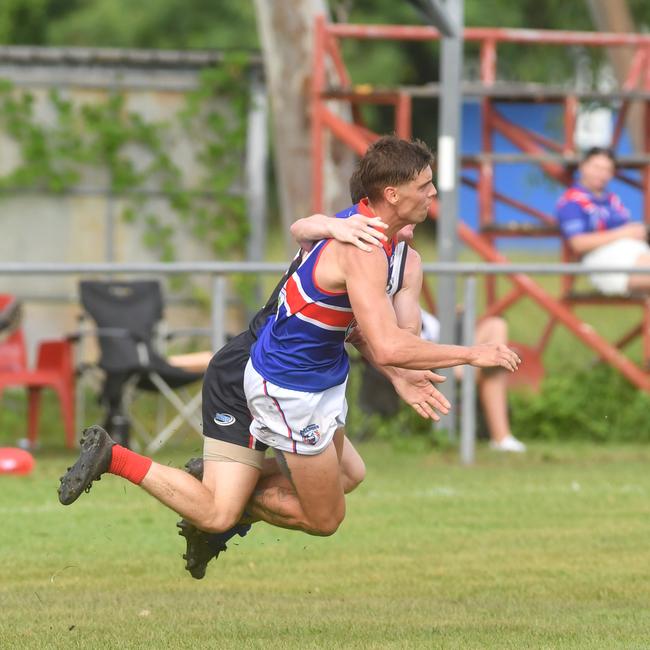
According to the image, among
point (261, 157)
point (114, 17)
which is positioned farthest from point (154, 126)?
point (114, 17)

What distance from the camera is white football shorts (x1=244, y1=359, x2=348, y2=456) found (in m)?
6.36

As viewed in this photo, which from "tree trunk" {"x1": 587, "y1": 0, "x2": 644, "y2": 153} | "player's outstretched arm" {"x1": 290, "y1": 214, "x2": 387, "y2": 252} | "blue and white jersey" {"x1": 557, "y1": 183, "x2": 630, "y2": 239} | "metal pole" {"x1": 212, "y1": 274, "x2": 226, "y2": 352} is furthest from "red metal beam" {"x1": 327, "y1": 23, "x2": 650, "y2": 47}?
"player's outstretched arm" {"x1": 290, "y1": 214, "x2": 387, "y2": 252}

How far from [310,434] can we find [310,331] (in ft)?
→ 1.40

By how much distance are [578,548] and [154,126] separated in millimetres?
8374

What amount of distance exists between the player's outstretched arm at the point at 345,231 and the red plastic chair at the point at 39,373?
5.98m

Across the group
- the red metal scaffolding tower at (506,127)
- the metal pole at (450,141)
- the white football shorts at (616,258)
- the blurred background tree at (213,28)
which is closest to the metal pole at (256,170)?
the red metal scaffolding tower at (506,127)

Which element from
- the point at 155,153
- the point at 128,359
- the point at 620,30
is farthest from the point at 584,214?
the point at 620,30

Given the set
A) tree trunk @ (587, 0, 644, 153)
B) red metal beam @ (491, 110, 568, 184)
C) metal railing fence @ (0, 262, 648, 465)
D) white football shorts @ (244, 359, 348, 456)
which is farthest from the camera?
tree trunk @ (587, 0, 644, 153)

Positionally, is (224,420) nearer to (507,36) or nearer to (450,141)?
(450,141)

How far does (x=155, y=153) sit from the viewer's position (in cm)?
1569

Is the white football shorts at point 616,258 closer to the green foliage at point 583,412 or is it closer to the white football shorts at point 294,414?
the green foliage at point 583,412

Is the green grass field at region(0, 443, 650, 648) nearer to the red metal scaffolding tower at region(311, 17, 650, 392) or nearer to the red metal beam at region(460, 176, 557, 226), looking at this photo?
the red metal scaffolding tower at region(311, 17, 650, 392)

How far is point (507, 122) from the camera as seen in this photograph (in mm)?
15125

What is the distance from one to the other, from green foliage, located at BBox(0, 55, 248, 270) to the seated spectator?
3.90 meters
